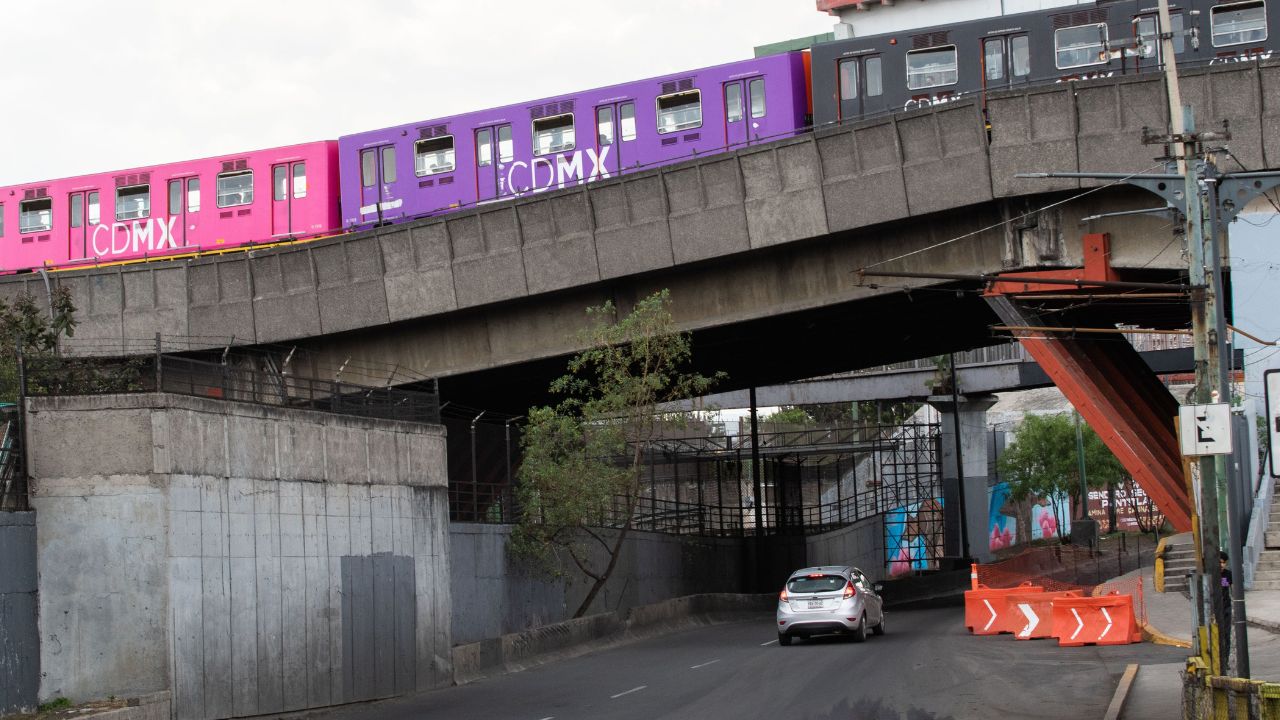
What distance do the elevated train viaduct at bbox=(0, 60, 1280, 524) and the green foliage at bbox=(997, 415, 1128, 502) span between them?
41.8 m

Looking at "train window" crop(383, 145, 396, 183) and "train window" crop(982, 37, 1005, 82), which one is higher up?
"train window" crop(982, 37, 1005, 82)

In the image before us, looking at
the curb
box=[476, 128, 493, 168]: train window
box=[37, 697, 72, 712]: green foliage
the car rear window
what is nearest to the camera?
the curb

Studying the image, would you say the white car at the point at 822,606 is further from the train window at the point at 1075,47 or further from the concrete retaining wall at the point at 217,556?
the train window at the point at 1075,47

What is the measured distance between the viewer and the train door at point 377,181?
3762cm

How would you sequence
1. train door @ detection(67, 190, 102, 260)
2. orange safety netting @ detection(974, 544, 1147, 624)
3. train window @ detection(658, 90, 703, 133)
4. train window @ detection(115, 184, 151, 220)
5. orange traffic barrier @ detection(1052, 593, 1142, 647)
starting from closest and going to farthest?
orange traffic barrier @ detection(1052, 593, 1142, 647)
train window @ detection(658, 90, 703, 133)
train window @ detection(115, 184, 151, 220)
train door @ detection(67, 190, 102, 260)
orange safety netting @ detection(974, 544, 1147, 624)

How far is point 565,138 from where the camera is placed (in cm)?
3550

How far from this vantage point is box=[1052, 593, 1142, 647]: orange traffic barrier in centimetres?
2567

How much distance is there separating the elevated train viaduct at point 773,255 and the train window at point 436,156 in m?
3.11

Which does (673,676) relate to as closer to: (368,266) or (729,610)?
(368,266)

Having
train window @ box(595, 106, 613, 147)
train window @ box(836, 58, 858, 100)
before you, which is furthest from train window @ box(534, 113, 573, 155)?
train window @ box(836, 58, 858, 100)

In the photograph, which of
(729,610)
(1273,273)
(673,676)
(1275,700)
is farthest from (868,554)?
(1275,700)

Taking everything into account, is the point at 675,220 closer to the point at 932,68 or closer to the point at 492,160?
the point at 492,160

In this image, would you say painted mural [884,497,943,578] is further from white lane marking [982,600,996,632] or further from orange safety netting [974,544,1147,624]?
white lane marking [982,600,996,632]

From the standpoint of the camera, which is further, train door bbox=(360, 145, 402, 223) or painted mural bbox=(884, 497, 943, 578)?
painted mural bbox=(884, 497, 943, 578)
